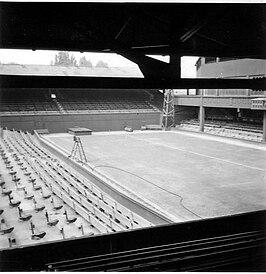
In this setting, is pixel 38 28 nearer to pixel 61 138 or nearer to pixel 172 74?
pixel 172 74

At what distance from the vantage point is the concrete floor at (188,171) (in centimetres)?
957

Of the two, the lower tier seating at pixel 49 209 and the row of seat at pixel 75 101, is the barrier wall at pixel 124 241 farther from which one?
the row of seat at pixel 75 101

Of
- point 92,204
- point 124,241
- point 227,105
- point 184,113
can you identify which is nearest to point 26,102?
point 184,113

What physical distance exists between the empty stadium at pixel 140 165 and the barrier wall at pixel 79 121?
108 mm

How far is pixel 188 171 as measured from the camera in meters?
13.4

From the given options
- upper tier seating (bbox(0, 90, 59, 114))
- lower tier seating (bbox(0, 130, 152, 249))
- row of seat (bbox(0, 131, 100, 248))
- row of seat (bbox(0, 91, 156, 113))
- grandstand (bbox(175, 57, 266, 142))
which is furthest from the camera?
row of seat (bbox(0, 91, 156, 113))

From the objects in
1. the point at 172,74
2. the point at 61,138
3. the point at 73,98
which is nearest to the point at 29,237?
the point at 172,74

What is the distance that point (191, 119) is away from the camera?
30.2 m

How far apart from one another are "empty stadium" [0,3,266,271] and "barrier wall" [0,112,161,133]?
11cm

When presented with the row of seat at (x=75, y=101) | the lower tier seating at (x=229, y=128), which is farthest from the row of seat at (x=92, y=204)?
the row of seat at (x=75, y=101)

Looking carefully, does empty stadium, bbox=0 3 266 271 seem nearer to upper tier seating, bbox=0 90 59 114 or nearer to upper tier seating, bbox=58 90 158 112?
upper tier seating, bbox=0 90 59 114

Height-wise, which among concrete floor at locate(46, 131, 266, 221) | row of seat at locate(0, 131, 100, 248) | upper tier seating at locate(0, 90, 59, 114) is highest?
upper tier seating at locate(0, 90, 59, 114)

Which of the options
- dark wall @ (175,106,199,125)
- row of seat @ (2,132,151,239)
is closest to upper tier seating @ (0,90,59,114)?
dark wall @ (175,106,199,125)

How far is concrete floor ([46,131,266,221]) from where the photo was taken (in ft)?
31.4
